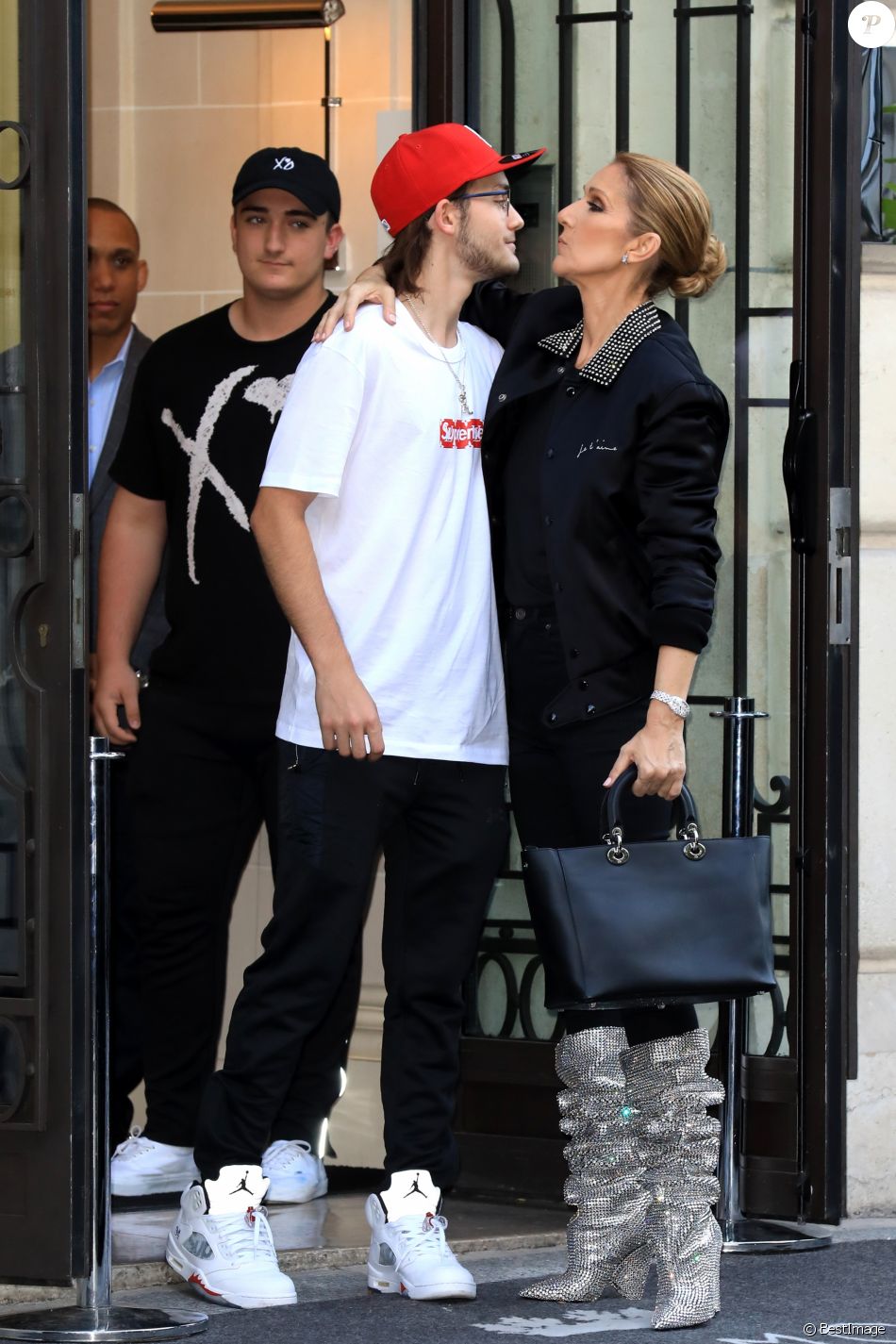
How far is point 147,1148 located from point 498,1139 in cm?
73

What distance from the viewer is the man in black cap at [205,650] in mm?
4301

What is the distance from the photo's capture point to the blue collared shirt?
4.73 m

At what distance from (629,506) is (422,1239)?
1291 millimetres

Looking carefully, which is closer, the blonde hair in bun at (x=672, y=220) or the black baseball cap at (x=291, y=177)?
the blonde hair in bun at (x=672, y=220)

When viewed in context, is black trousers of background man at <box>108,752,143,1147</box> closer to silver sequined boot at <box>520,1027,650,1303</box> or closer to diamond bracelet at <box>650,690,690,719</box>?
silver sequined boot at <box>520,1027,650,1303</box>

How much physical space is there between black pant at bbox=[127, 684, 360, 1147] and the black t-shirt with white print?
93 millimetres

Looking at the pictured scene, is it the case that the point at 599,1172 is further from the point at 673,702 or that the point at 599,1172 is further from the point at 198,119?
the point at 198,119

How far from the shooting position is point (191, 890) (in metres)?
4.39

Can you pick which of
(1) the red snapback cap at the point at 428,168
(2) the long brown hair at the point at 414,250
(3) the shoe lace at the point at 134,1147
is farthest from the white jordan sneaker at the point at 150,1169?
(1) the red snapback cap at the point at 428,168

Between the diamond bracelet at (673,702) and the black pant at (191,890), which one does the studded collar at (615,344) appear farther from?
the black pant at (191,890)

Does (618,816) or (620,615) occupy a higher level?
(620,615)

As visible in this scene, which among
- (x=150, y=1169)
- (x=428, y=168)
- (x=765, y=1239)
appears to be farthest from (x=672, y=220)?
(x=150, y=1169)

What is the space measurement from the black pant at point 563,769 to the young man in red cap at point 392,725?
0.06 m

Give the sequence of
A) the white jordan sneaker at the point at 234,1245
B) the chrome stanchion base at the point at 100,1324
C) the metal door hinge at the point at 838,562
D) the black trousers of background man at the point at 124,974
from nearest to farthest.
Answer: the chrome stanchion base at the point at 100,1324 < the white jordan sneaker at the point at 234,1245 < the metal door hinge at the point at 838,562 < the black trousers of background man at the point at 124,974
